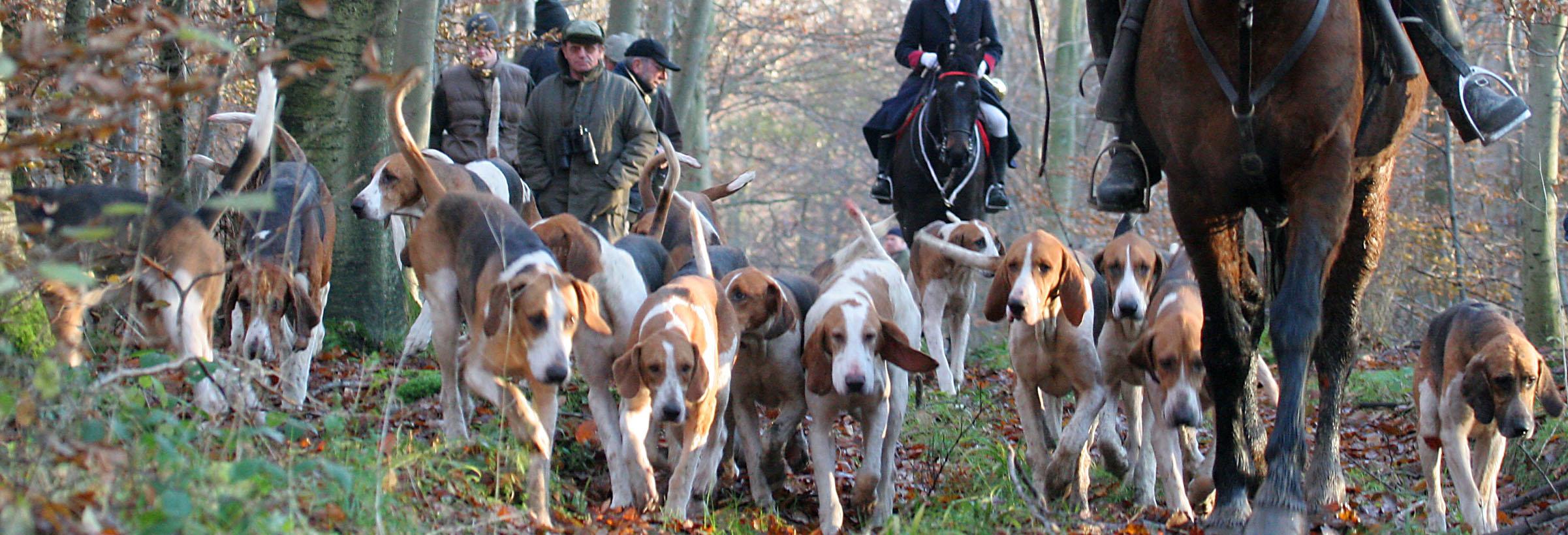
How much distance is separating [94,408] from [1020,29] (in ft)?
101

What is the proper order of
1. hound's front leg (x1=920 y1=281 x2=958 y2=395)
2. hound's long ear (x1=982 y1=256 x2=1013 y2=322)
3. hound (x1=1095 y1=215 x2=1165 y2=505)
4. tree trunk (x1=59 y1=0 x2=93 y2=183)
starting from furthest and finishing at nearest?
1. hound's front leg (x1=920 y1=281 x2=958 y2=395)
2. tree trunk (x1=59 y1=0 x2=93 y2=183)
3. hound's long ear (x1=982 y1=256 x2=1013 y2=322)
4. hound (x1=1095 y1=215 x2=1165 y2=505)

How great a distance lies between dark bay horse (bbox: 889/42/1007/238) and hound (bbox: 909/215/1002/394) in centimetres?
45

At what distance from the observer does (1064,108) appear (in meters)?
24.2

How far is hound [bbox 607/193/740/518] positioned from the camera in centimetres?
598

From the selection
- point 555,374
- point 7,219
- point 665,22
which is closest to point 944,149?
point 555,374

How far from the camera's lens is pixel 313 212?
7883 mm

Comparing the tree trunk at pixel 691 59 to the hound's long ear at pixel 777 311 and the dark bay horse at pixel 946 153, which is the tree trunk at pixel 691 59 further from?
the hound's long ear at pixel 777 311

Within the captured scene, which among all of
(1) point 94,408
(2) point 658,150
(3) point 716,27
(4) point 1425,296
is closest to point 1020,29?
(3) point 716,27

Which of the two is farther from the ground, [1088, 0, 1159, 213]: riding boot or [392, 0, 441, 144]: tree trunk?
[1088, 0, 1159, 213]: riding boot

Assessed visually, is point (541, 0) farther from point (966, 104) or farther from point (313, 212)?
point (313, 212)

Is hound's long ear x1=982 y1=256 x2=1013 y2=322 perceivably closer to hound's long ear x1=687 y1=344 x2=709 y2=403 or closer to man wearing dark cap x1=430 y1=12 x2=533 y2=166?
hound's long ear x1=687 y1=344 x2=709 y2=403

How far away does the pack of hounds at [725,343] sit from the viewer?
600cm

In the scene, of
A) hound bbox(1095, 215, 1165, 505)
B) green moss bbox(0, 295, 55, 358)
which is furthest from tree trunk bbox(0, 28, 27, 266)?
hound bbox(1095, 215, 1165, 505)

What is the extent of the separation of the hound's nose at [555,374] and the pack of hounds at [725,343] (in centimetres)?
1
